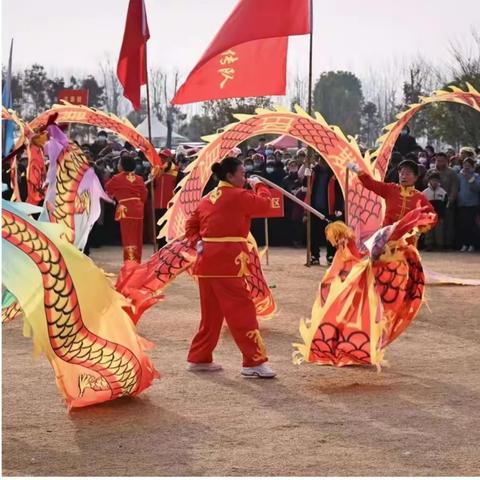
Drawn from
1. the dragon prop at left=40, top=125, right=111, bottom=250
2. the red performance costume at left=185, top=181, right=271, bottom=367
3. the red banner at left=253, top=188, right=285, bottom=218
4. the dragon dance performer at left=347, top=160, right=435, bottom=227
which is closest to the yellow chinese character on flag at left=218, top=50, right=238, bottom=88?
the red banner at left=253, top=188, right=285, bottom=218

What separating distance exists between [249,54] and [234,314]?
5.18 metres

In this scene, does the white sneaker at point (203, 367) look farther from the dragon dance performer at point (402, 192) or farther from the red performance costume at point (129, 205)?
the red performance costume at point (129, 205)

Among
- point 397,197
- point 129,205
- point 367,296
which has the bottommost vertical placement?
point 367,296

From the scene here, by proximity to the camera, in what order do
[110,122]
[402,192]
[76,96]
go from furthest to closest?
[76,96], [110,122], [402,192]

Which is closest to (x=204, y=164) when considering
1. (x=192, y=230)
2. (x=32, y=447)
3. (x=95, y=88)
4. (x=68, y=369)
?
(x=192, y=230)

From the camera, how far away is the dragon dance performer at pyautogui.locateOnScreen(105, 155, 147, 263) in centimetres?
1154

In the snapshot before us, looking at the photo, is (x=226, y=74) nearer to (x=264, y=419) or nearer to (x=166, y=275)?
(x=166, y=275)

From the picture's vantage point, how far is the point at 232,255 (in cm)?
678

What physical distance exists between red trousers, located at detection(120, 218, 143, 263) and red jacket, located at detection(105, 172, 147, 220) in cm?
7

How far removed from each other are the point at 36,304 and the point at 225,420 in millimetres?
1240

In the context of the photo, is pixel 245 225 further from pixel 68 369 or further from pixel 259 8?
pixel 259 8

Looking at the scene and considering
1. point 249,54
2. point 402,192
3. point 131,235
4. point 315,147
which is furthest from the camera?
point 131,235

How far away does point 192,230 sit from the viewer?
701 cm

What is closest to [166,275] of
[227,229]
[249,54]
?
[227,229]
